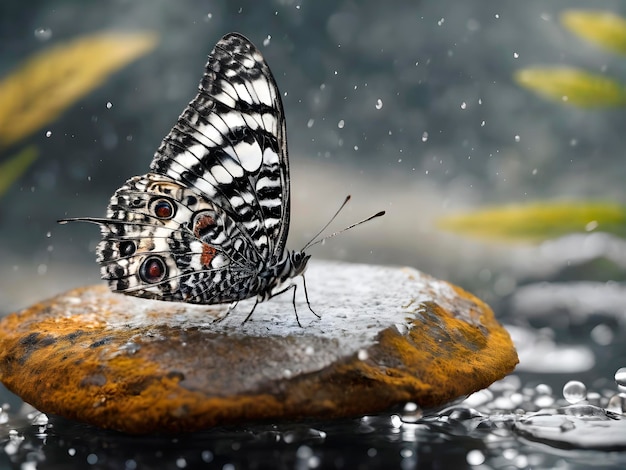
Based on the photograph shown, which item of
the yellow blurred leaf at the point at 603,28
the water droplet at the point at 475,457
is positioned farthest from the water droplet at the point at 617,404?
the yellow blurred leaf at the point at 603,28

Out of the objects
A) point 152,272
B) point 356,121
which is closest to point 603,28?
point 356,121

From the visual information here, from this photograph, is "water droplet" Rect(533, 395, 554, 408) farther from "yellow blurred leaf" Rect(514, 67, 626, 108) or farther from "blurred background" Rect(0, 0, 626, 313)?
"yellow blurred leaf" Rect(514, 67, 626, 108)

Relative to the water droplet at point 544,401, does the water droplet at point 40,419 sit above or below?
above

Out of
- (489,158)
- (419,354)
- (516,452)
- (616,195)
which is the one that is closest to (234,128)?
(419,354)

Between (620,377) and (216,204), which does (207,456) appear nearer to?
(216,204)

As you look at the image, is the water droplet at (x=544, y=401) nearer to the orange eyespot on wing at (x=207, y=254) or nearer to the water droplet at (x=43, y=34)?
the orange eyespot on wing at (x=207, y=254)

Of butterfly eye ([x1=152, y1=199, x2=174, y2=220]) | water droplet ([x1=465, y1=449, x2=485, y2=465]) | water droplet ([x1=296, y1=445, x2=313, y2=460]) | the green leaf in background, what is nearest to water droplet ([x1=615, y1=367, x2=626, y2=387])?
water droplet ([x1=465, y1=449, x2=485, y2=465])
